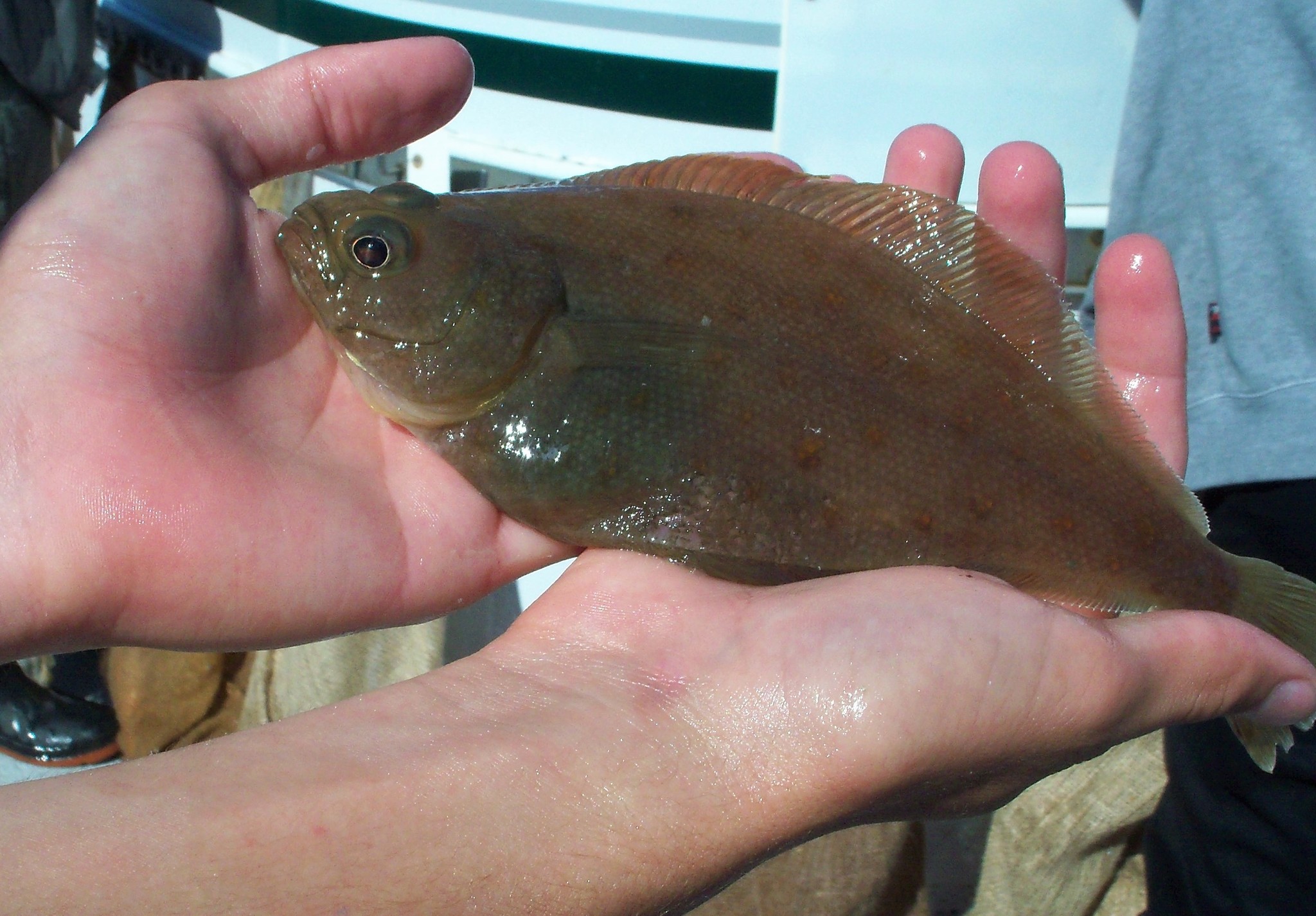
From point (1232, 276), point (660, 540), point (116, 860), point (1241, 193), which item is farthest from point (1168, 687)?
point (116, 860)

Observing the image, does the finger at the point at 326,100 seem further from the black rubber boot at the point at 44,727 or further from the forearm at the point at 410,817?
the black rubber boot at the point at 44,727

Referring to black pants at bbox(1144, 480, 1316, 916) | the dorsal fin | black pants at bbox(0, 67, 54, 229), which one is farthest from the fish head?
black pants at bbox(0, 67, 54, 229)

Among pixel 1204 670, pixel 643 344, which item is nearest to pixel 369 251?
pixel 643 344

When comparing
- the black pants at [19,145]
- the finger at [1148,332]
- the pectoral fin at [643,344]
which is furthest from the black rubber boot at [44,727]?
the finger at [1148,332]

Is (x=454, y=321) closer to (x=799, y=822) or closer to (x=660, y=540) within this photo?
(x=660, y=540)

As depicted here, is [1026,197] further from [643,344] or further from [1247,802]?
[1247,802]

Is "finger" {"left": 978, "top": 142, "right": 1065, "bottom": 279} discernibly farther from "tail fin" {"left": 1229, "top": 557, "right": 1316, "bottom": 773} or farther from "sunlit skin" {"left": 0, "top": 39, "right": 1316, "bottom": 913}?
"sunlit skin" {"left": 0, "top": 39, "right": 1316, "bottom": 913}
